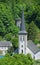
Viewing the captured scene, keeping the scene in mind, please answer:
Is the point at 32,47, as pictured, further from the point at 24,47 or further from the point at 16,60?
the point at 16,60

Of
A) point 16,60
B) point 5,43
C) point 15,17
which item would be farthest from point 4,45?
point 16,60

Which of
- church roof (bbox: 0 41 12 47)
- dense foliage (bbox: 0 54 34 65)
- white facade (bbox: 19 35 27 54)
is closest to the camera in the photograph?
dense foliage (bbox: 0 54 34 65)

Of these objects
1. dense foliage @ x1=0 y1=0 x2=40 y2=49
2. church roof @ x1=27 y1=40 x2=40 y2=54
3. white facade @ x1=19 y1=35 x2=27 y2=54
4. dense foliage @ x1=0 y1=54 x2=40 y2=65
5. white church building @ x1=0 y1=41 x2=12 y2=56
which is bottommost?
dense foliage @ x1=0 y1=0 x2=40 y2=49

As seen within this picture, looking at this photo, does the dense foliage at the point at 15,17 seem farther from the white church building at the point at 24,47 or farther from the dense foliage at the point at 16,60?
the dense foliage at the point at 16,60

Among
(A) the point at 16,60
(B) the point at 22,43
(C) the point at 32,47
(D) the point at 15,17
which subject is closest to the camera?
(A) the point at 16,60

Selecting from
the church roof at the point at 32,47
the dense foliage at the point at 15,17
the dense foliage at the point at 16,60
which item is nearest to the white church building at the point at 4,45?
the dense foliage at the point at 15,17

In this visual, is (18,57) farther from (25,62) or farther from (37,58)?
(37,58)

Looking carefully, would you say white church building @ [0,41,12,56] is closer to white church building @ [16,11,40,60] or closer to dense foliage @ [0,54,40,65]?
white church building @ [16,11,40,60]

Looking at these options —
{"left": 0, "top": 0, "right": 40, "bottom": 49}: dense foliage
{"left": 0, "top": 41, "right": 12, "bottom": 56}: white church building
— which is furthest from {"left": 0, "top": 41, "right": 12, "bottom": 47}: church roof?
{"left": 0, "top": 0, "right": 40, "bottom": 49}: dense foliage
